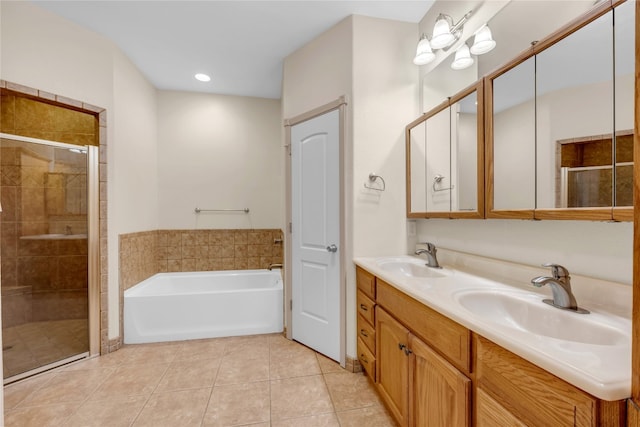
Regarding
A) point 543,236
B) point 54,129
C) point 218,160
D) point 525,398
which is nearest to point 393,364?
A: point 525,398

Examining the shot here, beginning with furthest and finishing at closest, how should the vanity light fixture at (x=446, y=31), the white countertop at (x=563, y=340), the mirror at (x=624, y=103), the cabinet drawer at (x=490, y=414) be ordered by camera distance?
1. the vanity light fixture at (x=446, y=31)
2. the mirror at (x=624, y=103)
3. the cabinet drawer at (x=490, y=414)
4. the white countertop at (x=563, y=340)

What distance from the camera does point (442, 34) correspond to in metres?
1.73

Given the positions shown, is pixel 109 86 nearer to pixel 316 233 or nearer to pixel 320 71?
pixel 320 71

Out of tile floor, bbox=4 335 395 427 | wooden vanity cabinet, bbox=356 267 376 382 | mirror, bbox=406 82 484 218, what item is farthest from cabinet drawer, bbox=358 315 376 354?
mirror, bbox=406 82 484 218

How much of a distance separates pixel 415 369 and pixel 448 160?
1.19 metres

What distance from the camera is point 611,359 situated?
2.05 feet

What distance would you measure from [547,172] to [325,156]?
144 centimetres

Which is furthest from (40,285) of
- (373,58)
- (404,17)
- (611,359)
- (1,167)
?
(404,17)

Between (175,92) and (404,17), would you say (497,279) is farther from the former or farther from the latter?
(175,92)

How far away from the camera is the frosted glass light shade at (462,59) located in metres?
1.60

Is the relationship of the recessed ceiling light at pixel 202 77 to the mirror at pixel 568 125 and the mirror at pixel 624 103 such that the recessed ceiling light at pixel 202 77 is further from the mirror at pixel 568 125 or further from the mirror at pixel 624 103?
the mirror at pixel 624 103

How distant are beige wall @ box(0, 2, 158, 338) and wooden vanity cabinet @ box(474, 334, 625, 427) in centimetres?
279

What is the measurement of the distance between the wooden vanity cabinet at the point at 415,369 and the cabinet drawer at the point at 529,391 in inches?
3.1

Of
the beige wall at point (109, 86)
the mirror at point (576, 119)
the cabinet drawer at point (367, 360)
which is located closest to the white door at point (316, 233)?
the cabinet drawer at point (367, 360)
